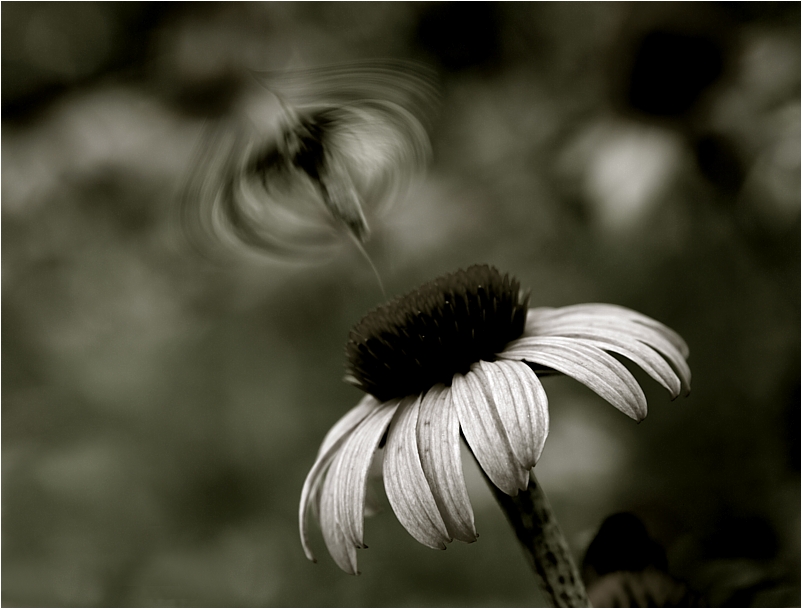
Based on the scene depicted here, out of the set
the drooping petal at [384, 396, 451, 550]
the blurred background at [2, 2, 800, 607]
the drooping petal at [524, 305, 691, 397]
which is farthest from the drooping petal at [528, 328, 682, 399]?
the blurred background at [2, 2, 800, 607]

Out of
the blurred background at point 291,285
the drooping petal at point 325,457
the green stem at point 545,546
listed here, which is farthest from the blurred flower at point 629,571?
the blurred background at point 291,285

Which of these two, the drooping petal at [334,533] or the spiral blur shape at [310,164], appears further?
the spiral blur shape at [310,164]

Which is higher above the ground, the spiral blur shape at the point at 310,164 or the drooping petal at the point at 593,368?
the spiral blur shape at the point at 310,164

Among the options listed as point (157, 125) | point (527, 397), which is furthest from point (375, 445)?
point (157, 125)

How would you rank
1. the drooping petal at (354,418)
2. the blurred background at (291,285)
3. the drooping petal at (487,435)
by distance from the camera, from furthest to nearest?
1. the blurred background at (291,285)
2. the drooping petal at (354,418)
3. the drooping petal at (487,435)

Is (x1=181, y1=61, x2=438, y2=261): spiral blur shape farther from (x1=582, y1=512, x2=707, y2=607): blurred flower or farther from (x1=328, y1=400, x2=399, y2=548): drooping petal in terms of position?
(x1=582, y1=512, x2=707, y2=607): blurred flower

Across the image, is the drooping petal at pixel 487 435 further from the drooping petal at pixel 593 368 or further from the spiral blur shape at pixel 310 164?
the spiral blur shape at pixel 310 164

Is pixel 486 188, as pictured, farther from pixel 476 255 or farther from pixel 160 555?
pixel 160 555
